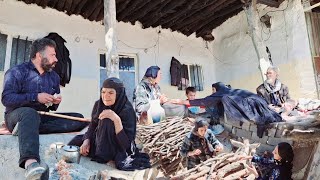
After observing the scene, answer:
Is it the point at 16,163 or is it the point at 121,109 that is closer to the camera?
the point at 16,163

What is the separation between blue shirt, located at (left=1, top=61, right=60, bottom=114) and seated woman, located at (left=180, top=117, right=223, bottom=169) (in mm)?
2164

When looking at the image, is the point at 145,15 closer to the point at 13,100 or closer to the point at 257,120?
the point at 257,120

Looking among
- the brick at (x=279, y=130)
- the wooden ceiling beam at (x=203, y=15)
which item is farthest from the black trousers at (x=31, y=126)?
the wooden ceiling beam at (x=203, y=15)

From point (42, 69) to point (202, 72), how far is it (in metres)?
7.51

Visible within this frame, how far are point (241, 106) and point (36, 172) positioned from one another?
383cm

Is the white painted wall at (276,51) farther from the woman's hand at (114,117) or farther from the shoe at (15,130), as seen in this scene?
the shoe at (15,130)

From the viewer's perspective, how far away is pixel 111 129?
3045 mm

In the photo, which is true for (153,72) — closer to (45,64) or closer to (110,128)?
(45,64)

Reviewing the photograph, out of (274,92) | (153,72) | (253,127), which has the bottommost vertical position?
(253,127)

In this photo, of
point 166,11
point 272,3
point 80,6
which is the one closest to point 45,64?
point 80,6

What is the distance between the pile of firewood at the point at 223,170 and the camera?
393 cm

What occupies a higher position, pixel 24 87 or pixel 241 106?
pixel 24 87

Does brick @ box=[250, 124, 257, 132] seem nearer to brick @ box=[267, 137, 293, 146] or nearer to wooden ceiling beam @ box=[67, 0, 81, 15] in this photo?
brick @ box=[267, 137, 293, 146]

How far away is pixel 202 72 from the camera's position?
10.3 metres
